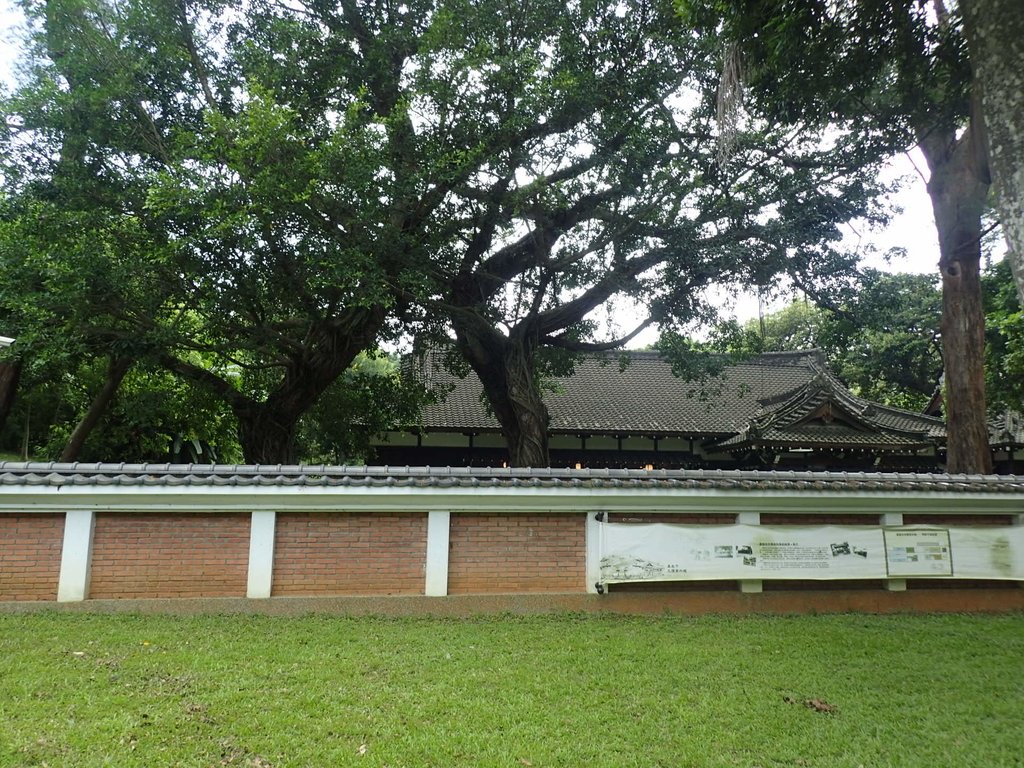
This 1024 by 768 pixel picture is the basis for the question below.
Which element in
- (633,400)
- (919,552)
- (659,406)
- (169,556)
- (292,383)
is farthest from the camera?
(633,400)

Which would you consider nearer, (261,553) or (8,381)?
(261,553)

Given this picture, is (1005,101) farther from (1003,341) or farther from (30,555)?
(1003,341)

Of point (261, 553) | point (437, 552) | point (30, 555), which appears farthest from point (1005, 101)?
point (30, 555)

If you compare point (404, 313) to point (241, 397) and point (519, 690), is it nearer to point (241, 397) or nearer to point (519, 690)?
point (241, 397)

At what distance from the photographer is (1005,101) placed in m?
4.28

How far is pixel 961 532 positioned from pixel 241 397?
12.2 metres

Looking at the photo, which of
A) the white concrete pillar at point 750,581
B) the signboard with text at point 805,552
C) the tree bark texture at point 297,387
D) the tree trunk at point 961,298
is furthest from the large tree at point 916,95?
the tree bark texture at point 297,387

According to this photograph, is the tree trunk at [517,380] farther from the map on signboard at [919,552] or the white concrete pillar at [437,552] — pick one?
the map on signboard at [919,552]

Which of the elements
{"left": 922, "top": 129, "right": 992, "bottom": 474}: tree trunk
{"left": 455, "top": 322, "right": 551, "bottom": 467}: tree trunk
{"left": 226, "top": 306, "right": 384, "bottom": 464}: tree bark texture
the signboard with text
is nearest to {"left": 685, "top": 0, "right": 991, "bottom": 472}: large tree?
{"left": 922, "top": 129, "right": 992, "bottom": 474}: tree trunk

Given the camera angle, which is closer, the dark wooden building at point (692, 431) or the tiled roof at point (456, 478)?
the tiled roof at point (456, 478)

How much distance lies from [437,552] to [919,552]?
5.53m

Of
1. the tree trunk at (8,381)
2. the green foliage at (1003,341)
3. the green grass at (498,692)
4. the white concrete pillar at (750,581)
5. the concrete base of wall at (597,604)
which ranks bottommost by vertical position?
the green grass at (498,692)

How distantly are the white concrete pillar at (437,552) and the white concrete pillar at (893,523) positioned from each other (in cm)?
504

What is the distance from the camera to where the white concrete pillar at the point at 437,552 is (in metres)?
7.16
